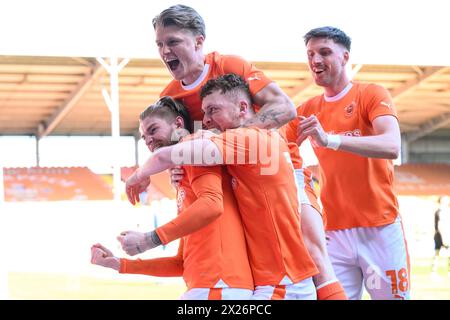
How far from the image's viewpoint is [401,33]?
13914mm

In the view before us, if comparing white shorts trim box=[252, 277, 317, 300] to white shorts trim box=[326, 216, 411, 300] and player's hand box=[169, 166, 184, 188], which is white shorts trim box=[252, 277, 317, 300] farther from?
white shorts trim box=[326, 216, 411, 300]

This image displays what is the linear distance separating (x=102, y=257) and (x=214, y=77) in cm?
71

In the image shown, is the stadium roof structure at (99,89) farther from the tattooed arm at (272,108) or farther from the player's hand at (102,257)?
the player's hand at (102,257)

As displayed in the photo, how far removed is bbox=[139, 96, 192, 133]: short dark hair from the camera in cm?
249

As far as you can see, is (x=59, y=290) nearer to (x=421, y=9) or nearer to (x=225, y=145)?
(x=421, y=9)

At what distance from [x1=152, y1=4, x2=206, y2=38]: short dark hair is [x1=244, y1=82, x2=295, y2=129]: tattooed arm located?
1.04 feet

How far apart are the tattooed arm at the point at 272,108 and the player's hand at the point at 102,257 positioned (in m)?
0.58

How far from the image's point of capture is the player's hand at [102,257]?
7.85ft

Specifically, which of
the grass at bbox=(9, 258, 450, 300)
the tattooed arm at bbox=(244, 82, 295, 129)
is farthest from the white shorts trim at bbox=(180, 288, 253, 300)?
the grass at bbox=(9, 258, 450, 300)

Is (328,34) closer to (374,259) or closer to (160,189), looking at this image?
(374,259)

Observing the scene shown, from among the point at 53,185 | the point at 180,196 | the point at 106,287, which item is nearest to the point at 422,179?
the point at 53,185

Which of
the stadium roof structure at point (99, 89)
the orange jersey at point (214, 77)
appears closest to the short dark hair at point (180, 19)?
the orange jersey at point (214, 77)
